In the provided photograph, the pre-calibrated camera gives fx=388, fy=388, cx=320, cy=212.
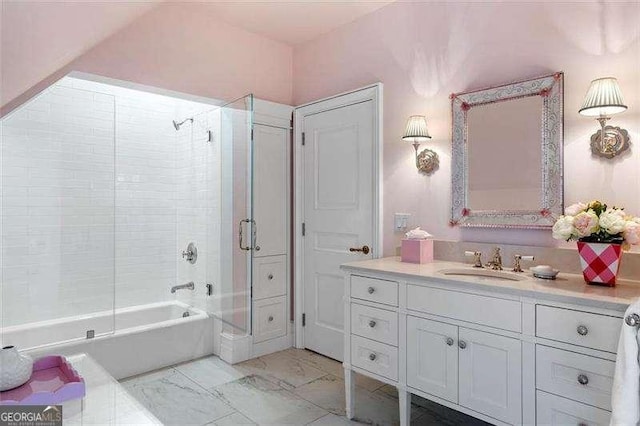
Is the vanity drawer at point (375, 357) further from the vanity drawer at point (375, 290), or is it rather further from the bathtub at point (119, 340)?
the bathtub at point (119, 340)

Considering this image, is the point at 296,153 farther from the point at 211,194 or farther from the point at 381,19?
the point at 381,19

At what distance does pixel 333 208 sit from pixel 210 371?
1.53 m

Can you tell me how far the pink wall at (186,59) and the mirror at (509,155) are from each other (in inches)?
67.3

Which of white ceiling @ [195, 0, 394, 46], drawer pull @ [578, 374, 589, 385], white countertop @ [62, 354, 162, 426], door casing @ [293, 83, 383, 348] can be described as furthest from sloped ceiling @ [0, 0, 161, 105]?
drawer pull @ [578, 374, 589, 385]

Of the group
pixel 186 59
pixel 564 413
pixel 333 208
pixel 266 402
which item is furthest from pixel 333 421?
pixel 186 59

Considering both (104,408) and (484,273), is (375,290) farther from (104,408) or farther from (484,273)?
(104,408)

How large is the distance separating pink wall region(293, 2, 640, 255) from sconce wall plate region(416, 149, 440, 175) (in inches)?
1.6

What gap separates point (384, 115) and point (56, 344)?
8.86ft

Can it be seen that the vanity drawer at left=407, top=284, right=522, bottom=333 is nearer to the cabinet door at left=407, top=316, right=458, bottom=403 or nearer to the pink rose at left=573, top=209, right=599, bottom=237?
the cabinet door at left=407, top=316, right=458, bottom=403

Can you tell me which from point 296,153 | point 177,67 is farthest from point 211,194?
point 177,67

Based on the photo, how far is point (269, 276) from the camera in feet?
10.7

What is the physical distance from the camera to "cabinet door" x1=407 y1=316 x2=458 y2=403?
1804 millimetres

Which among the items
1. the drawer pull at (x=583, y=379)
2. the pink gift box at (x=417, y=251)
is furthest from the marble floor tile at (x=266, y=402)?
the drawer pull at (x=583, y=379)

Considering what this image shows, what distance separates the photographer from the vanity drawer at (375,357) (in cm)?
204
